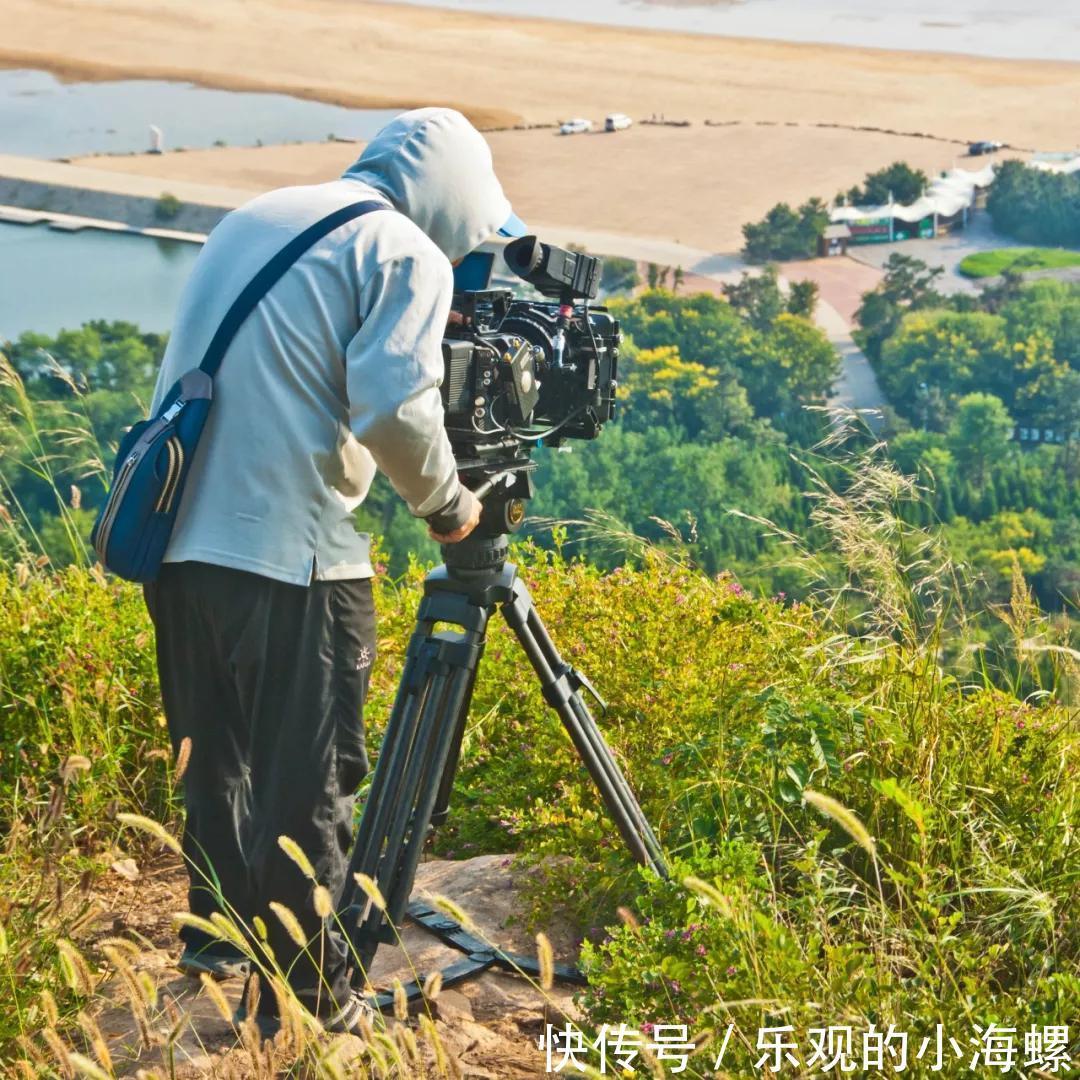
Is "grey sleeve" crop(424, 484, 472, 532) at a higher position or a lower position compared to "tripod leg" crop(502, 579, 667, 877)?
higher

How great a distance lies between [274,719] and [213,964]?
58 cm

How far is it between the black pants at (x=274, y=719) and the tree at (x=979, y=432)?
18041 mm

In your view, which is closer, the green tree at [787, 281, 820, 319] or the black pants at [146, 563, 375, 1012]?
the black pants at [146, 563, 375, 1012]

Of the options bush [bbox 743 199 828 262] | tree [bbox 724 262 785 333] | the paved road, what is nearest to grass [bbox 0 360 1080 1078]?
tree [bbox 724 262 785 333]

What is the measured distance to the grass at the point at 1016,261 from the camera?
21172 millimetres

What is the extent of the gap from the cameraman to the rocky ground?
144 mm

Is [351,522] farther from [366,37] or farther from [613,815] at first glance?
[366,37]

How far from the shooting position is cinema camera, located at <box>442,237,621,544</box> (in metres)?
1.95

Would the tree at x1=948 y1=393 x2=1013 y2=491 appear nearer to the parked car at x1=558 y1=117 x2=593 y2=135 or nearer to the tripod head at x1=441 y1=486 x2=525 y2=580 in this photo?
the parked car at x1=558 y1=117 x2=593 y2=135

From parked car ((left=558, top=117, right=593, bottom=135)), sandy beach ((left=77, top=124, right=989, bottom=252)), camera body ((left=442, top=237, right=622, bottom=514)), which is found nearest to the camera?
camera body ((left=442, top=237, right=622, bottom=514))

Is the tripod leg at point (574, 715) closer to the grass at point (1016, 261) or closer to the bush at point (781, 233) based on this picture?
the bush at point (781, 233)

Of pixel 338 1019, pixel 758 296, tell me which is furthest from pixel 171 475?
pixel 758 296

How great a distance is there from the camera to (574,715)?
2.13 metres

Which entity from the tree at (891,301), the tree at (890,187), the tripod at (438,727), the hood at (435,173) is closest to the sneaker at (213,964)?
the tripod at (438,727)
